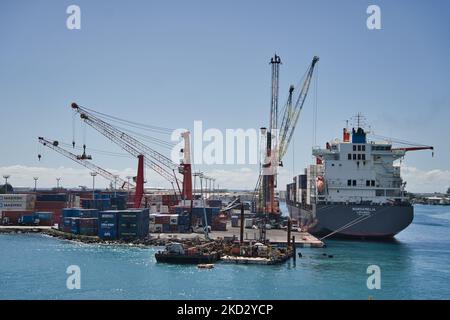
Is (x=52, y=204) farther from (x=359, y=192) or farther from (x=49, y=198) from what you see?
(x=359, y=192)

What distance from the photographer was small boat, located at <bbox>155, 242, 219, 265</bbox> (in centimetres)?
4106

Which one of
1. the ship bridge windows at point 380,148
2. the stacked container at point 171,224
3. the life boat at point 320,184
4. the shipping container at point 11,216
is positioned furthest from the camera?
the shipping container at point 11,216

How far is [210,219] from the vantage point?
6775 cm

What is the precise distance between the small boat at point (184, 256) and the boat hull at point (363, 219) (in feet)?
52.6

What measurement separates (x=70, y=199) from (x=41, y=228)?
66.7 ft

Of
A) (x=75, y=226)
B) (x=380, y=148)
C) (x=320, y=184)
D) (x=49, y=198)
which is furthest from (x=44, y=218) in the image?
(x=380, y=148)

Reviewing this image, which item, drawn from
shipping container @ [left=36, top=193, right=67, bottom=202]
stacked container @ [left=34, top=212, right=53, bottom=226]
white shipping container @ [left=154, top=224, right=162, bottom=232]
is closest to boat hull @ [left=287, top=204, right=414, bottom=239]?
white shipping container @ [left=154, top=224, right=162, bottom=232]

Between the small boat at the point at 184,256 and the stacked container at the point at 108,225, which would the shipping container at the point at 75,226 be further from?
the small boat at the point at 184,256

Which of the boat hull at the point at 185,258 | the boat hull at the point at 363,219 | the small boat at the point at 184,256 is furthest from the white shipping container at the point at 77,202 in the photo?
the boat hull at the point at 185,258

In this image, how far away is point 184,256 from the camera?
41.5m

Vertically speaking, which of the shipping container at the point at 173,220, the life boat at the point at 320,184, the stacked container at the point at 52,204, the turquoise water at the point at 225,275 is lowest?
the turquoise water at the point at 225,275

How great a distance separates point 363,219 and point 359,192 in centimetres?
343

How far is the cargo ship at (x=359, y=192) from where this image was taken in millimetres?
51500

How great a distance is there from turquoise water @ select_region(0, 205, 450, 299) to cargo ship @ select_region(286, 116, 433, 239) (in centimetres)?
241
